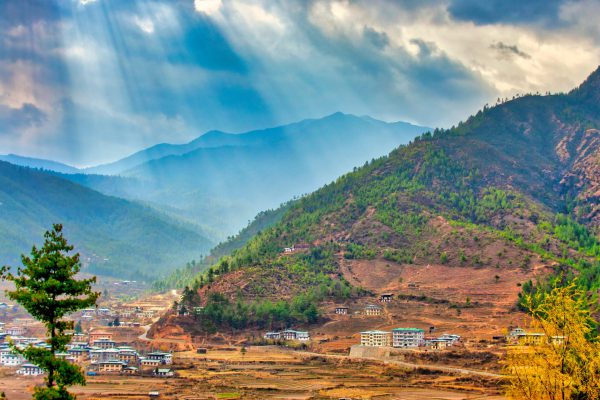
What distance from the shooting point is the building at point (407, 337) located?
438 ft

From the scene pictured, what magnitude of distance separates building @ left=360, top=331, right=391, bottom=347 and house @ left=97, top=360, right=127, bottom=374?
4153cm

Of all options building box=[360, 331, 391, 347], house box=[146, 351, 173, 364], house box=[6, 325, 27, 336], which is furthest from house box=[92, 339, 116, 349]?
building box=[360, 331, 391, 347]

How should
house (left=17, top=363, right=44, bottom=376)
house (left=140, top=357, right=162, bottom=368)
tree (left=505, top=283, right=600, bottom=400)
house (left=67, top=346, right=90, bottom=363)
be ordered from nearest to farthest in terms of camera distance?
tree (left=505, top=283, right=600, bottom=400)
house (left=17, top=363, right=44, bottom=376)
house (left=140, top=357, right=162, bottom=368)
house (left=67, top=346, right=90, bottom=363)

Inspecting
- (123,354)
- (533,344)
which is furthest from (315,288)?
(533,344)

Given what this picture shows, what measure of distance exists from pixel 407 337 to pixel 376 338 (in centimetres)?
545

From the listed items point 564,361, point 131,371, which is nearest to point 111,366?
point 131,371

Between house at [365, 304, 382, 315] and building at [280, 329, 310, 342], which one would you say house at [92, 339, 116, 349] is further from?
house at [365, 304, 382, 315]

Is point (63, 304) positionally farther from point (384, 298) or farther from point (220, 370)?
point (384, 298)

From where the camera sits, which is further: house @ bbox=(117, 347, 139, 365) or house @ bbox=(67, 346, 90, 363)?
house @ bbox=(67, 346, 90, 363)

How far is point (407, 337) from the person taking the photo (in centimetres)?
13488

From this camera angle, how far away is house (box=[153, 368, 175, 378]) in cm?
11425

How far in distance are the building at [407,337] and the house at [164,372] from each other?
1590 inches

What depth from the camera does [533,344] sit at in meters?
41.9

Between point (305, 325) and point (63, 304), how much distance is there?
121 m
